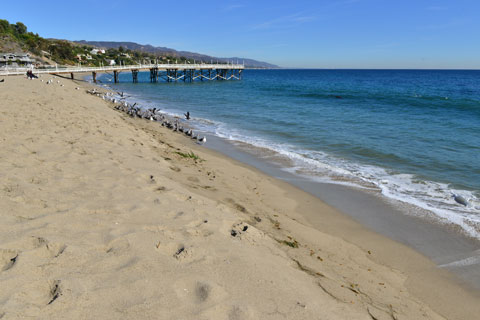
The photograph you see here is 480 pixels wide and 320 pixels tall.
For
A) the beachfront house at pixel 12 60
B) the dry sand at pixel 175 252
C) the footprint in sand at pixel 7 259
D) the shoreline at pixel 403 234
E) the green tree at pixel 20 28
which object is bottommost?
the shoreline at pixel 403 234

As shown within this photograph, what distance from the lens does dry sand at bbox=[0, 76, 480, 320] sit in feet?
7.86

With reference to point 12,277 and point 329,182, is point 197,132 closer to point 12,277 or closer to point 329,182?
point 329,182

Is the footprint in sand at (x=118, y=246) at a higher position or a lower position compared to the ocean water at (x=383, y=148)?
higher

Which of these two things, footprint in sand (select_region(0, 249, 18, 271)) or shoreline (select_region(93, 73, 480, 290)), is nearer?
footprint in sand (select_region(0, 249, 18, 271))

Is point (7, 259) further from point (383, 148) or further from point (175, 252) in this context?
point (383, 148)

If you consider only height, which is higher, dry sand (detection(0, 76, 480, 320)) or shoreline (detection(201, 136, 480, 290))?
dry sand (detection(0, 76, 480, 320))

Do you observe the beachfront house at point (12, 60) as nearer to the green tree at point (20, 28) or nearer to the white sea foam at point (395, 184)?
the white sea foam at point (395, 184)

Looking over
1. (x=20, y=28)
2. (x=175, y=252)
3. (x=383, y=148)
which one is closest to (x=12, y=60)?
(x=383, y=148)

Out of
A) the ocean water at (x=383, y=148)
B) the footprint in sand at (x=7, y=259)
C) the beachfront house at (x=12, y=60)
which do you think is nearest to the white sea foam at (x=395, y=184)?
the ocean water at (x=383, y=148)

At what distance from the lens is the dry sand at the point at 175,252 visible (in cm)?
240

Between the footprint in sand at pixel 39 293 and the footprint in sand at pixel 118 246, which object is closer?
the footprint in sand at pixel 39 293

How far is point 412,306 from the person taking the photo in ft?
11.2

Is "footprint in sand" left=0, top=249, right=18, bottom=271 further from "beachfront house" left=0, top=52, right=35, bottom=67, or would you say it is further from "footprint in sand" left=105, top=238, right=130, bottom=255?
"beachfront house" left=0, top=52, right=35, bottom=67

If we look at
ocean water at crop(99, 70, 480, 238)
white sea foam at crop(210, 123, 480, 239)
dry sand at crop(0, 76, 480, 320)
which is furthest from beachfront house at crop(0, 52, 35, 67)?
white sea foam at crop(210, 123, 480, 239)
